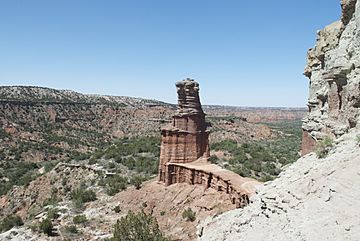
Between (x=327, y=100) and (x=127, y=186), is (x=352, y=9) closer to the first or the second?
(x=327, y=100)

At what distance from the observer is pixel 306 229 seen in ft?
25.6

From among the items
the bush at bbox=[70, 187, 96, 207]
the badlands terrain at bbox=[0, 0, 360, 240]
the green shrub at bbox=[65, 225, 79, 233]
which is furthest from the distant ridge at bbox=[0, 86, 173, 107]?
the green shrub at bbox=[65, 225, 79, 233]

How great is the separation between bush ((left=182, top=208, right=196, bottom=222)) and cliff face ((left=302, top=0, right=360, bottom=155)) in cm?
1022

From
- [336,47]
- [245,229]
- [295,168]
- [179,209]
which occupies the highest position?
[336,47]

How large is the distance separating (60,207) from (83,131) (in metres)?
58.2

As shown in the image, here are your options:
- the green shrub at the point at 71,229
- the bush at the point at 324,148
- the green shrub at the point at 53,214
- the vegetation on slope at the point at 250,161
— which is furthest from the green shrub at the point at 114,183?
the bush at the point at 324,148

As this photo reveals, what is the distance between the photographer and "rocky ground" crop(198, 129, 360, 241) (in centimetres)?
759

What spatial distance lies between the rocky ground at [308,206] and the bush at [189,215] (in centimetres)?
1314

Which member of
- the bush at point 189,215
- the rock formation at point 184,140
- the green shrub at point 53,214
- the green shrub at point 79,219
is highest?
the rock formation at point 184,140

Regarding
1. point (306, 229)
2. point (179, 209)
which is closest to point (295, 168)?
point (306, 229)

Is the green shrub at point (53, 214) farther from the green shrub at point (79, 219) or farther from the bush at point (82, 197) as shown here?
the green shrub at point (79, 219)

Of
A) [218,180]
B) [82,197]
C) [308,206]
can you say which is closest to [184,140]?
[218,180]

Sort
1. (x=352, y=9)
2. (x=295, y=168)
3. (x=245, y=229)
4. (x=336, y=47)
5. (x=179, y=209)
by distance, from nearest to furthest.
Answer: (x=245, y=229)
(x=295, y=168)
(x=352, y=9)
(x=336, y=47)
(x=179, y=209)

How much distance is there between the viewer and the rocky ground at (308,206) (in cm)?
759
